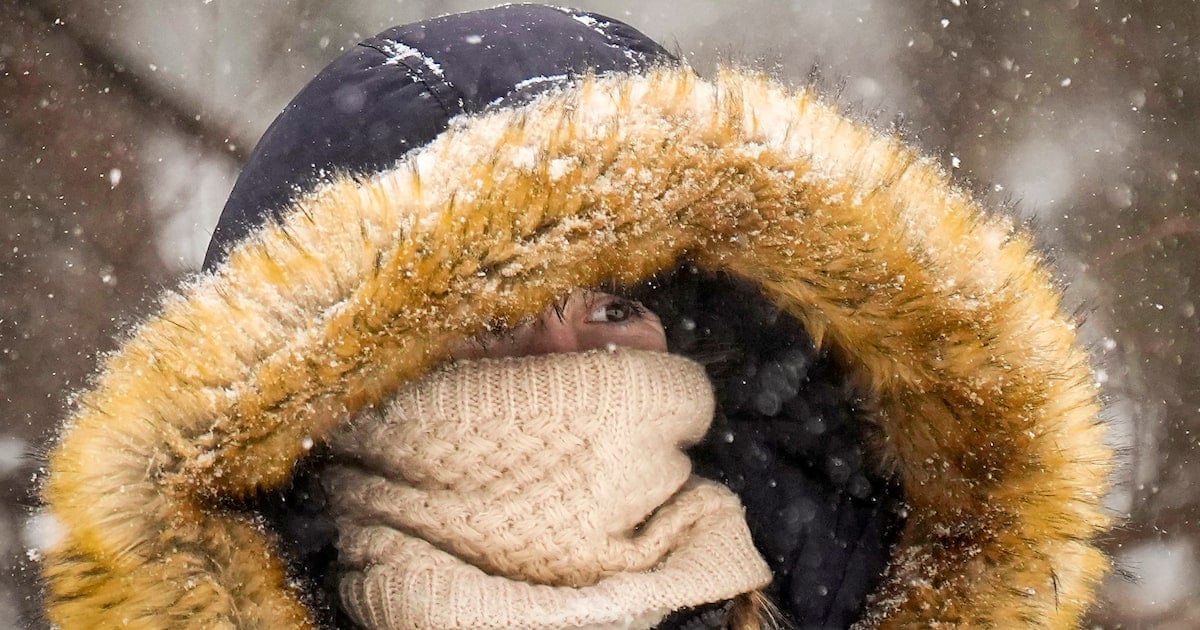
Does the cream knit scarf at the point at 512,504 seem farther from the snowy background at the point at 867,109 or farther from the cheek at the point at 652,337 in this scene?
the snowy background at the point at 867,109

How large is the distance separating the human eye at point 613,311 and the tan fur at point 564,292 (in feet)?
0.57

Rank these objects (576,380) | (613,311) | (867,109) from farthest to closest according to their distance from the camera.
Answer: (867,109)
(613,311)
(576,380)

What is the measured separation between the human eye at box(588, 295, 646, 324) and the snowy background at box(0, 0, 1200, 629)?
8.42 feet

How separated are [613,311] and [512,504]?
310mm

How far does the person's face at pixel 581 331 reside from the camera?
3.90ft

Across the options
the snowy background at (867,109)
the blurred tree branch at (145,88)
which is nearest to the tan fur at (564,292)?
the snowy background at (867,109)

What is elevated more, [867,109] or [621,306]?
[621,306]

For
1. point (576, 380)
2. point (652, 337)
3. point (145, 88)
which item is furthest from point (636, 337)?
point (145, 88)

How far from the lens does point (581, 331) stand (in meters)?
1.24

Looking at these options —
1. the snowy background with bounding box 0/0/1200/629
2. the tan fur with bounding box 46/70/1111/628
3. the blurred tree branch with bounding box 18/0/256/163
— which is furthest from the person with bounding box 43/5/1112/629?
the blurred tree branch with bounding box 18/0/256/163

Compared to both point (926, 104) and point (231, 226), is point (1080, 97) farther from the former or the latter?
point (231, 226)

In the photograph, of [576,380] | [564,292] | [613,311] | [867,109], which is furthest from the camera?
[867,109]

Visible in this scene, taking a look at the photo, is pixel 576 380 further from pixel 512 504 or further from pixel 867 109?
pixel 867 109

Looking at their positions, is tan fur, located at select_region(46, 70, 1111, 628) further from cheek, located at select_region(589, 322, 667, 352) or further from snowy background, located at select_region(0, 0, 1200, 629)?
snowy background, located at select_region(0, 0, 1200, 629)
